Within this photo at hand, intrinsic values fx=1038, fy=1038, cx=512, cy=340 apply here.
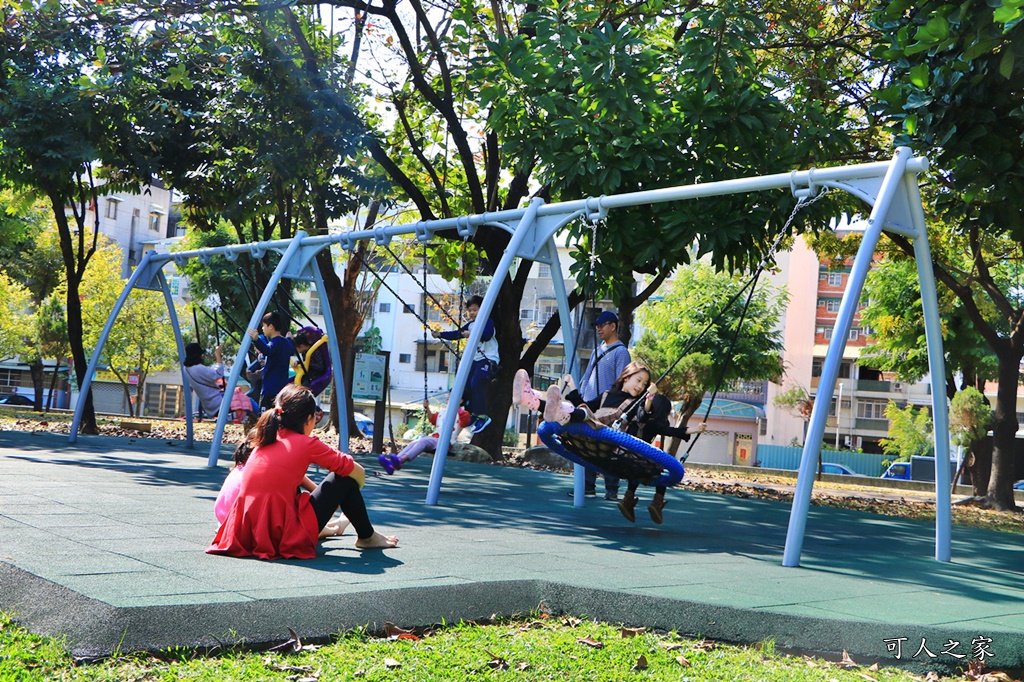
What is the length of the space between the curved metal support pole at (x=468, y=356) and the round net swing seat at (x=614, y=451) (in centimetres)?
126

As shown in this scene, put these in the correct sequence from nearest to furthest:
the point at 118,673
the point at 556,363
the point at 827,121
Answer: the point at 118,673, the point at 827,121, the point at 556,363

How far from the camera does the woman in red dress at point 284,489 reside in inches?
224

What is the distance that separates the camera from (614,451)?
752 cm

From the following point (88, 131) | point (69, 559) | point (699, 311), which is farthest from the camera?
point (699, 311)

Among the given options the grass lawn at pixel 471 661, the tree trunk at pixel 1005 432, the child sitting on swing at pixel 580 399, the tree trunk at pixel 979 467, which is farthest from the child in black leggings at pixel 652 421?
the tree trunk at pixel 979 467

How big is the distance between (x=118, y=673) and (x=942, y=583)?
4.79 m

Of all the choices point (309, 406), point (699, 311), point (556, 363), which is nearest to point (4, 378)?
point (556, 363)

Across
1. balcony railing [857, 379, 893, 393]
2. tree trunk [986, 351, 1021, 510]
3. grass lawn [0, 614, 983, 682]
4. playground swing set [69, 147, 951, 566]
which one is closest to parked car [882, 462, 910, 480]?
balcony railing [857, 379, 893, 393]

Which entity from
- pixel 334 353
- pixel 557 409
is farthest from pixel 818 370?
pixel 557 409

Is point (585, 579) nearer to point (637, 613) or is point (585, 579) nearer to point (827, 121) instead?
point (637, 613)

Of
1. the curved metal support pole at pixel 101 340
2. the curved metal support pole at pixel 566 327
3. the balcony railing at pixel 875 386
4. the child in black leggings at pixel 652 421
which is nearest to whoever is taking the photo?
the child in black leggings at pixel 652 421

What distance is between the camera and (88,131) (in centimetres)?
1502

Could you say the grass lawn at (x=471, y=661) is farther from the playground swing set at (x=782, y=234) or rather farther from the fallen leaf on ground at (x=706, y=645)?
the playground swing set at (x=782, y=234)

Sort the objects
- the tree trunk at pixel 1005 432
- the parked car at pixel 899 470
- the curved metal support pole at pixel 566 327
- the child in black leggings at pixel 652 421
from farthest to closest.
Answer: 1. the parked car at pixel 899 470
2. the tree trunk at pixel 1005 432
3. the curved metal support pole at pixel 566 327
4. the child in black leggings at pixel 652 421
